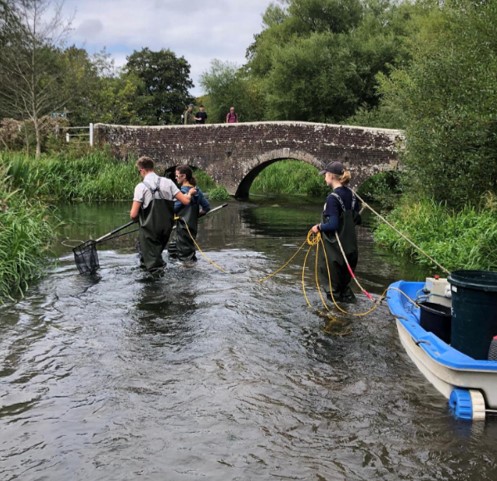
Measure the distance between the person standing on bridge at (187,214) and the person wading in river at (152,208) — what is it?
35.1 inches

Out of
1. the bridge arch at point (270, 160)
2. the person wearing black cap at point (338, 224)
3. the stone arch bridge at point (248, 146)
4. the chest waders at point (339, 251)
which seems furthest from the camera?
the bridge arch at point (270, 160)

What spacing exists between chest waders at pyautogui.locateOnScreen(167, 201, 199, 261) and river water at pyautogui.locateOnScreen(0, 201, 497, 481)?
1.29 meters

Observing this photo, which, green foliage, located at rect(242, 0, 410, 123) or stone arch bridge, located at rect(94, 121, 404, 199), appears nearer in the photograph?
stone arch bridge, located at rect(94, 121, 404, 199)

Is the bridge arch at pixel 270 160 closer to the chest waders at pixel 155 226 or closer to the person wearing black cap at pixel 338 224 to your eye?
the chest waders at pixel 155 226

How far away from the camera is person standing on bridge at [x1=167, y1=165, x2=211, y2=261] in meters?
9.41

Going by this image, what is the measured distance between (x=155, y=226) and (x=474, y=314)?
5.06 metres

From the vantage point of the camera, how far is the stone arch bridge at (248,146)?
2006cm

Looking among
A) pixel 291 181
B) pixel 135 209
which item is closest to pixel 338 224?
pixel 135 209

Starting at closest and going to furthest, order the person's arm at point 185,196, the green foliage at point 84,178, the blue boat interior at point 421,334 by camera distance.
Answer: the blue boat interior at point 421,334
the person's arm at point 185,196
the green foliage at point 84,178

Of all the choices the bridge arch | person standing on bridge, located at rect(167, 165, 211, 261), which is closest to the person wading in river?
person standing on bridge, located at rect(167, 165, 211, 261)

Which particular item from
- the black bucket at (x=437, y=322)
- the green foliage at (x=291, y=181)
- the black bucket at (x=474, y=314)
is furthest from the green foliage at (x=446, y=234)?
the green foliage at (x=291, y=181)

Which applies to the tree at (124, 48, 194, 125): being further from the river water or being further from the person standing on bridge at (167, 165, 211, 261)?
the river water

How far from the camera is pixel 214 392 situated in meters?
4.84

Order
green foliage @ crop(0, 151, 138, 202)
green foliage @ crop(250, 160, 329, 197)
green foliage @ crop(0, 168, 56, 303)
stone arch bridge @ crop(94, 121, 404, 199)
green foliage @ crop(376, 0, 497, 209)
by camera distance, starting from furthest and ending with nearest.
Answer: green foliage @ crop(250, 160, 329, 197)
green foliage @ crop(0, 151, 138, 202)
stone arch bridge @ crop(94, 121, 404, 199)
green foliage @ crop(376, 0, 497, 209)
green foliage @ crop(0, 168, 56, 303)
